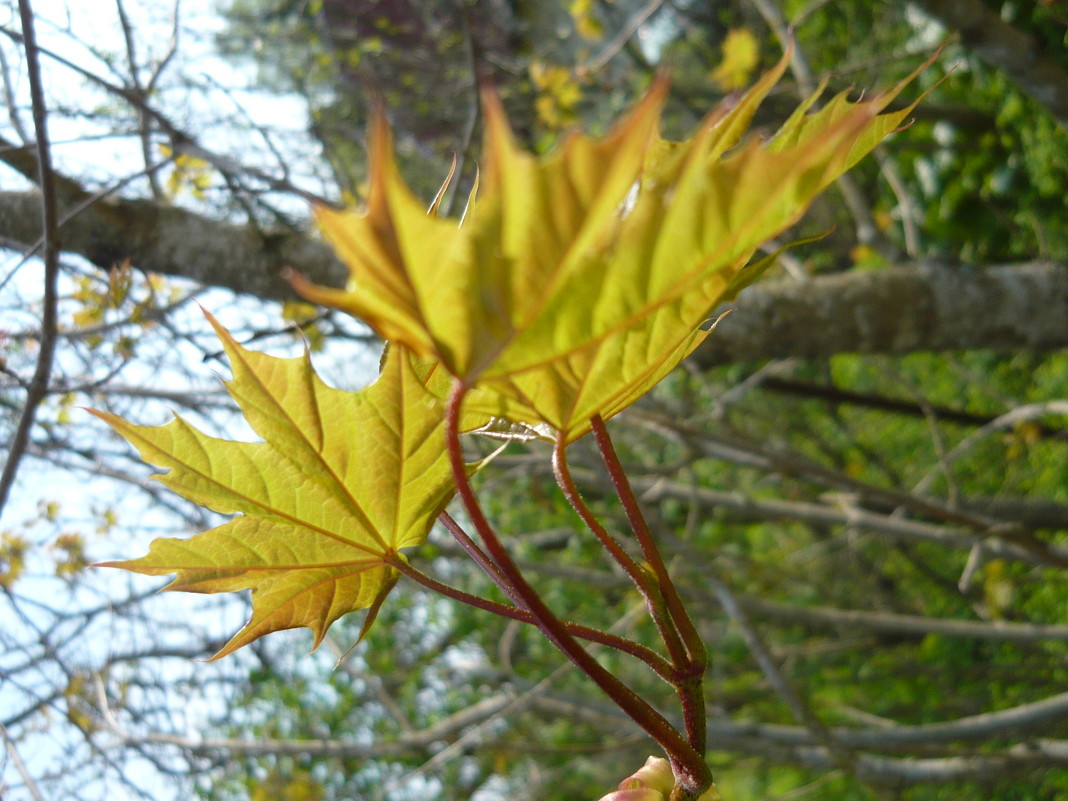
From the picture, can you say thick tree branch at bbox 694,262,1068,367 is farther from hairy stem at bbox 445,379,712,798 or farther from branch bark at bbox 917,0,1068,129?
hairy stem at bbox 445,379,712,798

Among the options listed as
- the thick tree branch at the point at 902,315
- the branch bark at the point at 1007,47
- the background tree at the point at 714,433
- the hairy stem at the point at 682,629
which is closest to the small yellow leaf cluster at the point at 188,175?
the background tree at the point at 714,433

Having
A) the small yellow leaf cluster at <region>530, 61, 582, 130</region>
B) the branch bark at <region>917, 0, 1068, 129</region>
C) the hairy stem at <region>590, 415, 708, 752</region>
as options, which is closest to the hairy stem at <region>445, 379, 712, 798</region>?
the hairy stem at <region>590, 415, 708, 752</region>

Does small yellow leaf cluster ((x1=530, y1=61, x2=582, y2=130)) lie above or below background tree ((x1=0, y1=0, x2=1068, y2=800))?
above

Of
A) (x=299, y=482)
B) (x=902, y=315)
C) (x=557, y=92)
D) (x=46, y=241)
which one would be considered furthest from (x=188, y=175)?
(x=299, y=482)

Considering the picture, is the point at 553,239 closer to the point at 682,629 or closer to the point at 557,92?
the point at 682,629

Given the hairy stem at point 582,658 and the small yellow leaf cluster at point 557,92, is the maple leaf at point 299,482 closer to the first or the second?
the hairy stem at point 582,658
